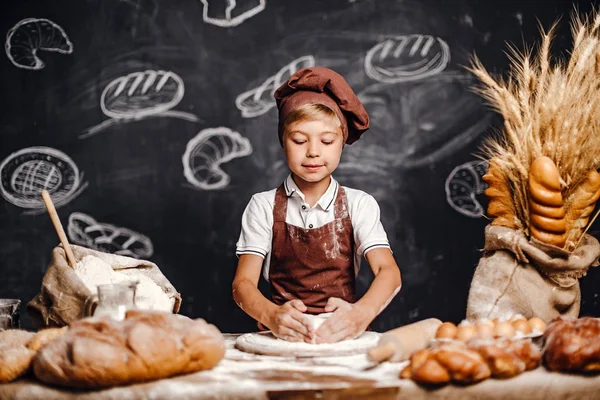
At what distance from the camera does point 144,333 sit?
135cm

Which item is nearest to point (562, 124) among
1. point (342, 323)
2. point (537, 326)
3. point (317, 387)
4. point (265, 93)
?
point (537, 326)

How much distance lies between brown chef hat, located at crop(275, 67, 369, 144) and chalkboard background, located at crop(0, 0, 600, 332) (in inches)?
39.7

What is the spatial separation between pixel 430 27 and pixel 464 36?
0.17 m

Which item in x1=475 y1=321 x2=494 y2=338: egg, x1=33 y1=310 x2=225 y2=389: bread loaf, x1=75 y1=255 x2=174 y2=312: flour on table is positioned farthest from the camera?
x1=75 y1=255 x2=174 y2=312: flour on table

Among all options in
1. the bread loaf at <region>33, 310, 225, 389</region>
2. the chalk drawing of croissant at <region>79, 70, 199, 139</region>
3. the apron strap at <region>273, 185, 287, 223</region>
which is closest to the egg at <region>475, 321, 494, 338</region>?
the bread loaf at <region>33, 310, 225, 389</region>

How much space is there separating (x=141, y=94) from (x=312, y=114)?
133cm

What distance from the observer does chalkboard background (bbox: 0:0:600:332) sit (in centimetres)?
316

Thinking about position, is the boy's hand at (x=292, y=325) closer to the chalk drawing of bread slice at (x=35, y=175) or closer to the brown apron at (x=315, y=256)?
the brown apron at (x=315, y=256)

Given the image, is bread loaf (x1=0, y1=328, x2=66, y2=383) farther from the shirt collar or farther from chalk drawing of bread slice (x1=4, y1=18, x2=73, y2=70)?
chalk drawing of bread slice (x1=4, y1=18, x2=73, y2=70)

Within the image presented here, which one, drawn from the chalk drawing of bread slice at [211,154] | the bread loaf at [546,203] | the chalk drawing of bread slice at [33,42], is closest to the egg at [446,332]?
the bread loaf at [546,203]

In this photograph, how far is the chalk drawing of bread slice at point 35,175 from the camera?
3.16 meters

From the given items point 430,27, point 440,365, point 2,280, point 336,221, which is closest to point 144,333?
point 440,365

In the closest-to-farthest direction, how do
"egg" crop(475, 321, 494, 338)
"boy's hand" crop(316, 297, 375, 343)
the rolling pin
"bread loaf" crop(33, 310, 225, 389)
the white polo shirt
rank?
1. "bread loaf" crop(33, 310, 225, 389)
2. the rolling pin
3. "egg" crop(475, 321, 494, 338)
4. "boy's hand" crop(316, 297, 375, 343)
5. the white polo shirt

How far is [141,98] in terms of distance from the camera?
319 cm
